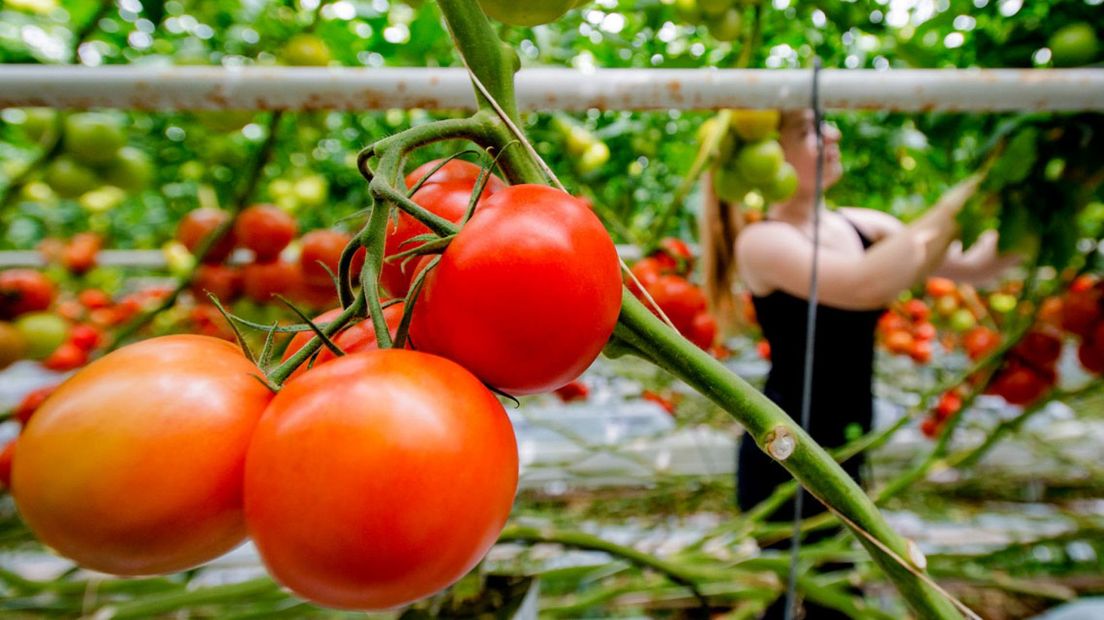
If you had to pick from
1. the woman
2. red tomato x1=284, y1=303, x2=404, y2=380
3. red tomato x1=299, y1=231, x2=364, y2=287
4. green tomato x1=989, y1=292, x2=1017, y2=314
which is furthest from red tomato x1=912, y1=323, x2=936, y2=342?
red tomato x1=284, y1=303, x2=404, y2=380

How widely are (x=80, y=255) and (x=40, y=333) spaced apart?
726 mm

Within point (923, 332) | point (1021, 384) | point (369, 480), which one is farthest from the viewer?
point (923, 332)

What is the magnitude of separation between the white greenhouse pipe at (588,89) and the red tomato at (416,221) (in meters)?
0.21

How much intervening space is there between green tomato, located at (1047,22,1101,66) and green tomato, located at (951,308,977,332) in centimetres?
129

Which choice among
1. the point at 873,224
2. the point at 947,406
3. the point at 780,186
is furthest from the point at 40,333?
the point at 947,406

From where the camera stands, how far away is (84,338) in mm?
1468

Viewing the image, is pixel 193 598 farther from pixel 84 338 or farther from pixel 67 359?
pixel 84 338

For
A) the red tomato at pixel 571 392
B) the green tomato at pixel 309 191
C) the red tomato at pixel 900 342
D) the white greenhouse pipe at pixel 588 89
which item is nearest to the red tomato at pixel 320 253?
the white greenhouse pipe at pixel 588 89

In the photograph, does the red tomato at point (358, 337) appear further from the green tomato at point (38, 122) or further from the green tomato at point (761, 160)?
the green tomato at point (38, 122)

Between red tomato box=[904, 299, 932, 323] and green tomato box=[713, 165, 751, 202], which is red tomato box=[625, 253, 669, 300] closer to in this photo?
green tomato box=[713, 165, 751, 202]

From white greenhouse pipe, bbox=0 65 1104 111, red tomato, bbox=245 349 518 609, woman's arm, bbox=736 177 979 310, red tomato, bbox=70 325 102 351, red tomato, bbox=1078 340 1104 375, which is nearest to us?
red tomato, bbox=245 349 518 609

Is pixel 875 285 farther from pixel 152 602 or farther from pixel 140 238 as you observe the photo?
pixel 140 238

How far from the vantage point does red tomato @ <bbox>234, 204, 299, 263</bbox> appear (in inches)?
31.1

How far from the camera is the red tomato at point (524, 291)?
0.66 ft
